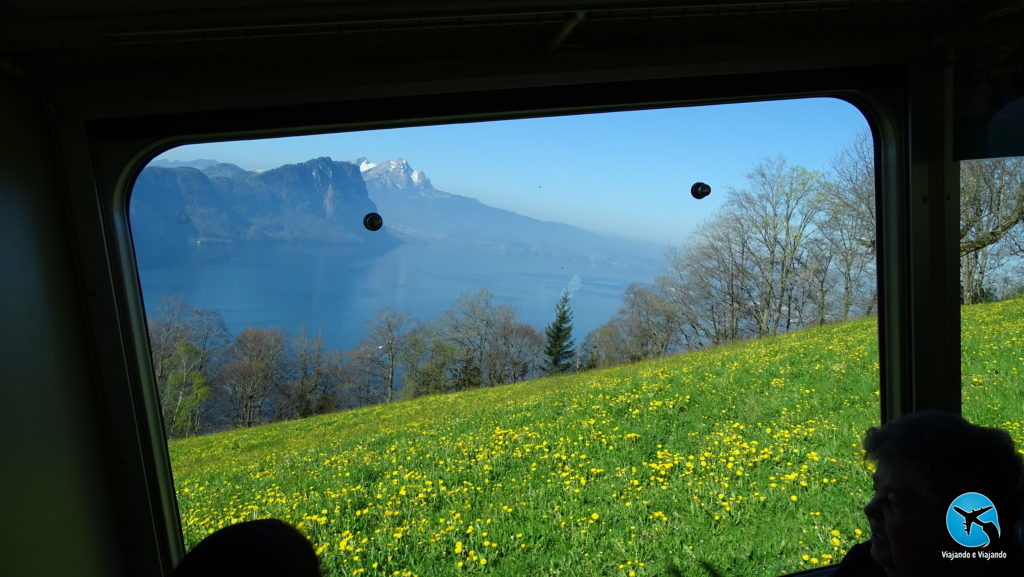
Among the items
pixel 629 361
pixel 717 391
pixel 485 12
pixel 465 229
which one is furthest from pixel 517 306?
pixel 485 12

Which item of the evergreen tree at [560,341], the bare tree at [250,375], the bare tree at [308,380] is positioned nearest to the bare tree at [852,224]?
the evergreen tree at [560,341]

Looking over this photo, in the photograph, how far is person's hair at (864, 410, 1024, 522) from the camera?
4.58ft

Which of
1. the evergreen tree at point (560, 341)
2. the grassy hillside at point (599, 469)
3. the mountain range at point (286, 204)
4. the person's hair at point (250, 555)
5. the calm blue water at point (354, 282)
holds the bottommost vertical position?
the grassy hillside at point (599, 469)

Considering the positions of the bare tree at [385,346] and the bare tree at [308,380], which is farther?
the bare tree at [385,346]

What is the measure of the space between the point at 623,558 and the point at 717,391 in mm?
2226

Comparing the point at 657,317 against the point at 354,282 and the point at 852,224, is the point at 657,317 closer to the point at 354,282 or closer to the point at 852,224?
the point at 852,224

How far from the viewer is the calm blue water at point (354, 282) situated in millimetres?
2666

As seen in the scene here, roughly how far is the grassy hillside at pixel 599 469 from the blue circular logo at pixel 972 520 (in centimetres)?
167

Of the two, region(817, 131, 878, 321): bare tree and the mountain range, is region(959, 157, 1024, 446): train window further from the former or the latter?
the mountain range

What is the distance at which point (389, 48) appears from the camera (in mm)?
1879

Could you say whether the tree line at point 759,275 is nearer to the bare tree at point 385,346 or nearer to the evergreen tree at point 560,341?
the evergreen tree at point 560,341

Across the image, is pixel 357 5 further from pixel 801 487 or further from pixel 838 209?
pixel 801 487

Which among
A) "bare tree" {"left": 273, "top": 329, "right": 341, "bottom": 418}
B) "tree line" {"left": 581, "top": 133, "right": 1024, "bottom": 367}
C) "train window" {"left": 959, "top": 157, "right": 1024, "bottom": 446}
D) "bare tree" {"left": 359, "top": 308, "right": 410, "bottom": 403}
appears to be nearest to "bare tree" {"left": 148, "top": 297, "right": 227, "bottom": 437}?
"bare tree" {"left": 273, "top": 329, "right": 341, "bottom": 418}

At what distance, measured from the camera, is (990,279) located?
117 inches
